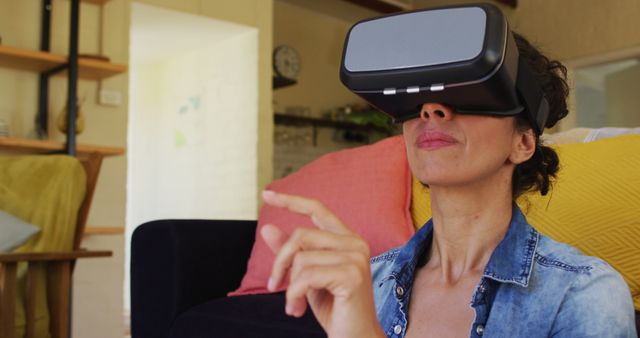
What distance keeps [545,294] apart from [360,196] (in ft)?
3.97

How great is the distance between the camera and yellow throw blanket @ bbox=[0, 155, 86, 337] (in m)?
2.70

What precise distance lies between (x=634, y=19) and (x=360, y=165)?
5.24 m

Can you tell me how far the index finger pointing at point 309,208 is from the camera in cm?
66

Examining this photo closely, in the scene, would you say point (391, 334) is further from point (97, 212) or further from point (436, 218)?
point (97, 212)

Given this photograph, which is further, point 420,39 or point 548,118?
point 548,118

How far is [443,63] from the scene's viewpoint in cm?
78

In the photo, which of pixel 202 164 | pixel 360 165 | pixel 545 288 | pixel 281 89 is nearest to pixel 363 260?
pixel 545 288

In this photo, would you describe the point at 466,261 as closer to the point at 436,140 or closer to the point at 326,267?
the point at 436,140

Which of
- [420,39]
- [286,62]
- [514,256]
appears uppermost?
[286,62]

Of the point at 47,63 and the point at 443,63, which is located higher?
the point at 47,63

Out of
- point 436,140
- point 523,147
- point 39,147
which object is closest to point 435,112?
point 436,140

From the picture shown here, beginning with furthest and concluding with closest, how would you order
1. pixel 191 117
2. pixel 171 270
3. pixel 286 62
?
pixel 286 62, pixel 191 117, pixel 171 270

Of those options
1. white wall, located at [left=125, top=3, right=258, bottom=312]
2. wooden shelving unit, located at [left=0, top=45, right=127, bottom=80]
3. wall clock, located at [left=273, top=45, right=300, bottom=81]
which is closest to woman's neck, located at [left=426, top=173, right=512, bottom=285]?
wooden shelving unit, located at [left=0, top=45, right=127, bottom=80]

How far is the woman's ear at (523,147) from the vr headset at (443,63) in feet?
0.18
